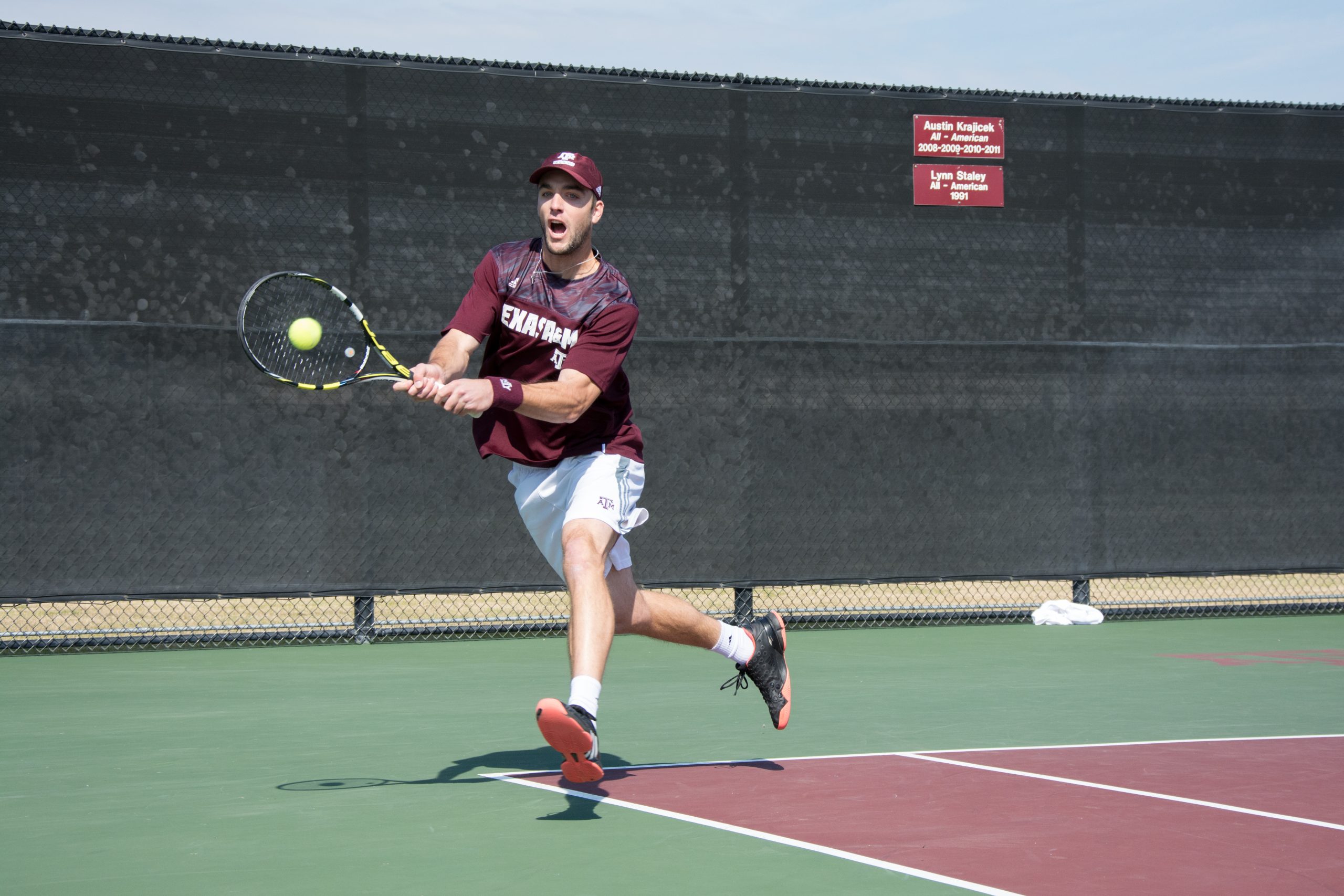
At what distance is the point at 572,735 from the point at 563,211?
1580 millimetres

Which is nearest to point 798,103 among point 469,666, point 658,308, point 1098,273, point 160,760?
point 658,308

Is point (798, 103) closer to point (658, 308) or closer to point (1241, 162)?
point (658, 308)

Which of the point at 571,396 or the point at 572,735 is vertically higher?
the point at 571,396

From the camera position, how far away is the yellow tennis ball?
4297mm

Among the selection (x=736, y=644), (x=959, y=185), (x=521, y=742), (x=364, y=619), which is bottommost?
(x=521, y=742)

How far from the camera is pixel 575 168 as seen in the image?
4281mm

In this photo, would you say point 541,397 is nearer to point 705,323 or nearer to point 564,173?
point 564,173

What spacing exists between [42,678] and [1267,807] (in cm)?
534

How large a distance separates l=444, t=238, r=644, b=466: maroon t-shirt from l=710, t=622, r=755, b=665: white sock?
684 mm

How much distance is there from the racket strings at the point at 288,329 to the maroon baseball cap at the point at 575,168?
873 mm

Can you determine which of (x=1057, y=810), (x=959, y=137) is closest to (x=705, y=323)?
(x=959, y=137)

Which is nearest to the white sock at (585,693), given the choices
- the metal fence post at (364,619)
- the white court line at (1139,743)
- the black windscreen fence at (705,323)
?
the white court line at (1139,743)

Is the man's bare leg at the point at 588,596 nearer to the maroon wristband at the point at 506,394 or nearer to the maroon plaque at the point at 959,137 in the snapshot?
the maroon wristband at the point at 506,394

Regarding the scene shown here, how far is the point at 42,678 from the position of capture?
6.88m
